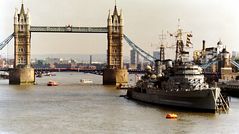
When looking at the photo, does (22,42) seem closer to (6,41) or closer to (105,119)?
(6,41)

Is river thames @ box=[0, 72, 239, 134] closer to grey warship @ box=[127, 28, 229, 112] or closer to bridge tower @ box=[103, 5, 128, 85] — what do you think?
grey warship @ box=[127, 28, 229, 112]

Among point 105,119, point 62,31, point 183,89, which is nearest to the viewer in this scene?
point 105,119

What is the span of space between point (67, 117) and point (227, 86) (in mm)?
39948

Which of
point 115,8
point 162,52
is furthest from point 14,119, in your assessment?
point 115,8

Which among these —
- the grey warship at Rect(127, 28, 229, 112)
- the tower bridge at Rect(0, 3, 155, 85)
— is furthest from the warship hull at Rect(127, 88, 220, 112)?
the tower bridge at Rect(0, 3, 155, 85)

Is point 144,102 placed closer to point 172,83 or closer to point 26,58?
point 172,83


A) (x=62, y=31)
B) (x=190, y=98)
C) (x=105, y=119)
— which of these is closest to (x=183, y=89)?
(x=190, y=98)

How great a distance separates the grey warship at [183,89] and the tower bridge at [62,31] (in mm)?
48538

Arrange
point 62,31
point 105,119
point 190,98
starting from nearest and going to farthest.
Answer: point 105,119 < point 190,98 < point 62,31

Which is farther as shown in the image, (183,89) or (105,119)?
(183,89)

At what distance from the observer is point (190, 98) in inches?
2217

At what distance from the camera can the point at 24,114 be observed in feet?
177

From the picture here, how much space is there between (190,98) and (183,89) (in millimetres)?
1960

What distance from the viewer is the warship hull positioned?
54.3 metres
